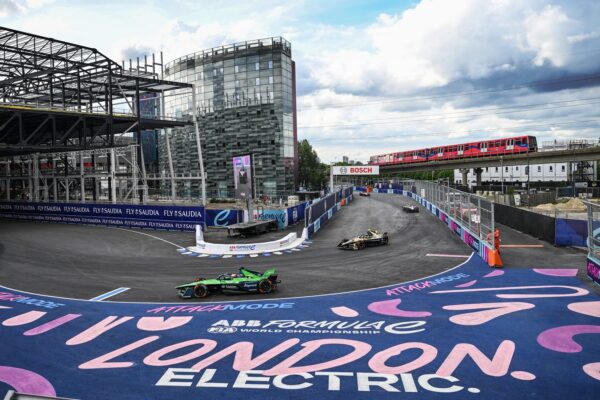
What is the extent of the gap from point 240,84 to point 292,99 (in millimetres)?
10103

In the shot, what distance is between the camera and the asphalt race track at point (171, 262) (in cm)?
1967

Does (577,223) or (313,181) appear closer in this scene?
(577,223)

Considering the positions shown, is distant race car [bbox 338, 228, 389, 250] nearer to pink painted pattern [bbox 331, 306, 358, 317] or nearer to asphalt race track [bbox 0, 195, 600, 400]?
asphalt race track [bbox 0, 195, 600, 400]

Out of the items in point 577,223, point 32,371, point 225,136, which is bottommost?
point 32,371

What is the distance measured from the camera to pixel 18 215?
51.3 m

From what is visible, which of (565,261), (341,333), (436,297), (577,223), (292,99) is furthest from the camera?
(292,99)

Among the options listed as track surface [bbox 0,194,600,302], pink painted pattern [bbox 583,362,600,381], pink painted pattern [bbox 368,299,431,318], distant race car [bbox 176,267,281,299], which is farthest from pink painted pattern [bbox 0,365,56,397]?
pink painted pattern [bbox 583,362,600,381]

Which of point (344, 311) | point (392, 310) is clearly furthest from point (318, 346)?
point (392, 310)

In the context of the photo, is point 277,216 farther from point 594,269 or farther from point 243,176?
point 594,269

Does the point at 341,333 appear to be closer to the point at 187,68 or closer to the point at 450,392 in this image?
the point at 450,392

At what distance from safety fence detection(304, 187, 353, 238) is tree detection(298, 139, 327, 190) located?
5594cm

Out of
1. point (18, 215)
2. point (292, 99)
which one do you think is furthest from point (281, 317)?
point (292, 99)

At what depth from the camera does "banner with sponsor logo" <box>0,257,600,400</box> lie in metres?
9.79

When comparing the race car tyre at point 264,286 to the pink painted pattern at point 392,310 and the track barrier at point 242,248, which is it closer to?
the pink painted pattern at point 392,310
